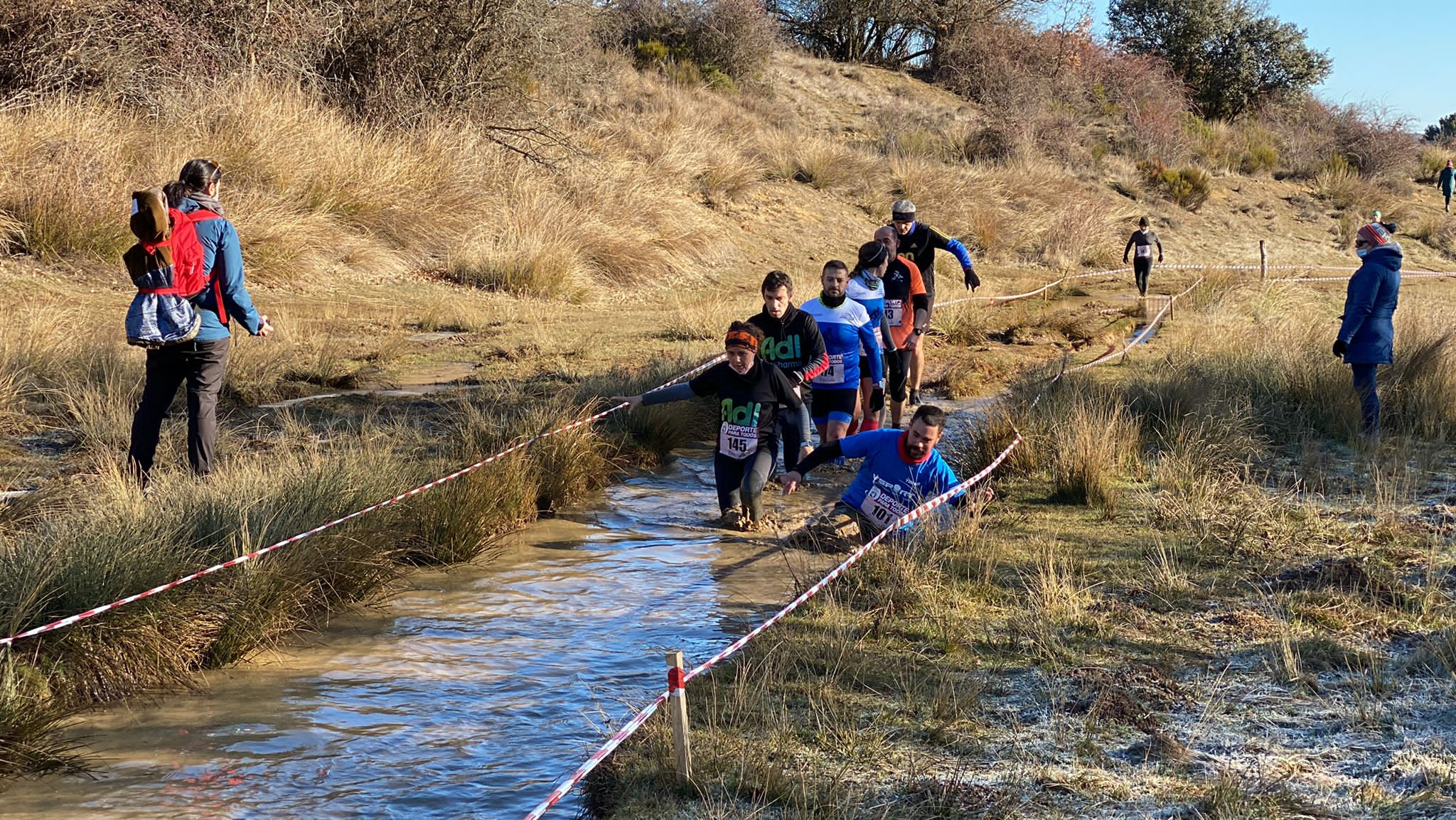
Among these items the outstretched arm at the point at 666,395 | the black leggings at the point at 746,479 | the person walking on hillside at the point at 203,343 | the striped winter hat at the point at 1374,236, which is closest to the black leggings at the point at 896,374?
the black leggings at the point at 746,479

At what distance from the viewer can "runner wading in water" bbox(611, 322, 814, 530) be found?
8398 millimetres

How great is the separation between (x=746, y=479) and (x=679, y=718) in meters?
4.31

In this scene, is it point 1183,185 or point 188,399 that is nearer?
point 188,399

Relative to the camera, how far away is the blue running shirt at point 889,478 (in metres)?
7.72

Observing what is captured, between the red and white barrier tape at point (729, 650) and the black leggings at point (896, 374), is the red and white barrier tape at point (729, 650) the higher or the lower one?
the lower one

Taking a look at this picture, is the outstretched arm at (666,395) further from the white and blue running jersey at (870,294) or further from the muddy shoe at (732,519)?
the white and blue running jersey at (870,294)

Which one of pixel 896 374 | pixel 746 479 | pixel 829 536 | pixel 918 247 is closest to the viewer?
pixel 829 536

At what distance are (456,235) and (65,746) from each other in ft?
45.0

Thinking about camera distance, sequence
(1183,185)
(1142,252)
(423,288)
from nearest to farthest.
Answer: (423,288)
(1142,252)
(1183,185)

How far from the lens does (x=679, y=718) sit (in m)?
4.35

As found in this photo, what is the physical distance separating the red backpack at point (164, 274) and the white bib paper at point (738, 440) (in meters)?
3.14

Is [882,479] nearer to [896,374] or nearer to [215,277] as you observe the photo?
[896,374]

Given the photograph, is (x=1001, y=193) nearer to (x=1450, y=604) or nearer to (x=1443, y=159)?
(x=1443, y=159)

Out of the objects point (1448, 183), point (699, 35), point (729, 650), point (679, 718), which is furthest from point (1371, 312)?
point (1448, 183)
